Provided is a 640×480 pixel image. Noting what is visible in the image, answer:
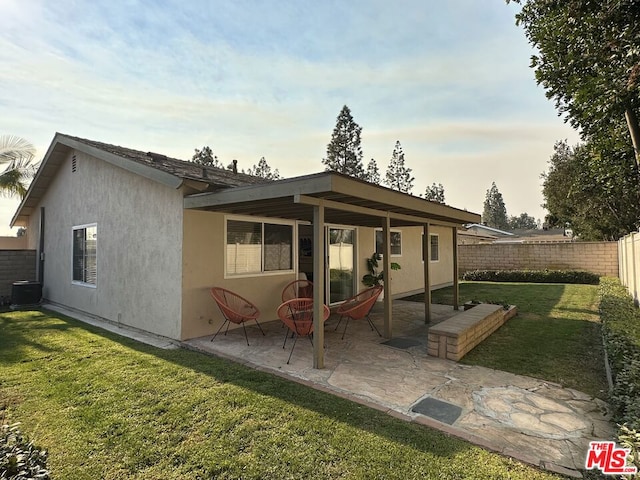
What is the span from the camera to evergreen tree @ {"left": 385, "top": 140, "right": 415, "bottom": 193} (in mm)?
36406

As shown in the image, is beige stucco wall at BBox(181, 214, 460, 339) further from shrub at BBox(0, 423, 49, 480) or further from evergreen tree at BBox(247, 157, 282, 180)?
evergreen tree at BBox(247, 157, 282, 180)

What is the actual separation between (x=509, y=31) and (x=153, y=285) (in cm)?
931

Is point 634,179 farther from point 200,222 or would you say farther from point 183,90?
point 183,90

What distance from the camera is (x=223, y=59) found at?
8.95 m

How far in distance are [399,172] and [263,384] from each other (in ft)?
114

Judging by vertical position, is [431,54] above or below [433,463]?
above

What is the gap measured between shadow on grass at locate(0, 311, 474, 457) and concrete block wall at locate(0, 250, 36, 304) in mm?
4876

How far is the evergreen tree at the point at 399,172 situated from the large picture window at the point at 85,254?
102ft

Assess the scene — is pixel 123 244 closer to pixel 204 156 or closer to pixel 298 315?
pixel 298 315

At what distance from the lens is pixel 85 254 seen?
28.3ft

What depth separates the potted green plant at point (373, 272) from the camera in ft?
33.7

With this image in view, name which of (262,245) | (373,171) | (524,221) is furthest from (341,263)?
(524,221)

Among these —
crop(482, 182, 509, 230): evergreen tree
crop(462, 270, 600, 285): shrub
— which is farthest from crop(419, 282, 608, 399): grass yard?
crop(482, 182, 509, 230): evergreen tree

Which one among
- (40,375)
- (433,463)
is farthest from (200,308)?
(433,463)
